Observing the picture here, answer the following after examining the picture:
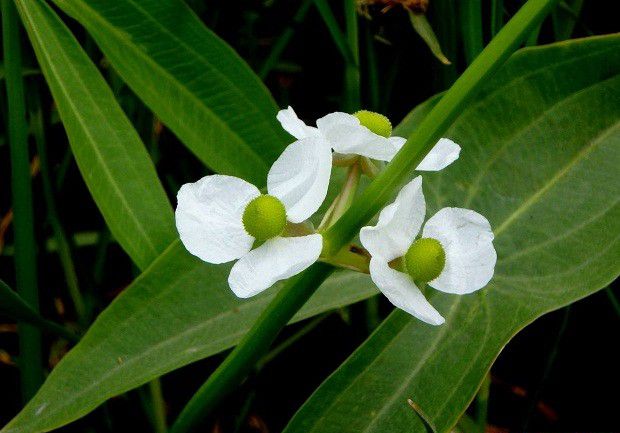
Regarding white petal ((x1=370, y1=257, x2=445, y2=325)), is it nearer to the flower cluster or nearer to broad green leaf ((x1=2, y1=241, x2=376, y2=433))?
the flower cluster

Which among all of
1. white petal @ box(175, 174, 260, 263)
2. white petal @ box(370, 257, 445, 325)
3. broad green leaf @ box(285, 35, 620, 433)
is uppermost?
white petal @ box(175, 174, 260, 263)

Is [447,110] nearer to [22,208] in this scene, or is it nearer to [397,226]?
[397,226]

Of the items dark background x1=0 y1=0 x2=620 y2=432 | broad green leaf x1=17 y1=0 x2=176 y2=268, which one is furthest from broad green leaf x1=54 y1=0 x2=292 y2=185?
dark background x1=0 y1=0 x2=620 y2=432

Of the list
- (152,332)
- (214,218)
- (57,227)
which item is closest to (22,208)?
(57,227)

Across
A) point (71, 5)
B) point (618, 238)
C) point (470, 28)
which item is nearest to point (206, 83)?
point (71, 5)

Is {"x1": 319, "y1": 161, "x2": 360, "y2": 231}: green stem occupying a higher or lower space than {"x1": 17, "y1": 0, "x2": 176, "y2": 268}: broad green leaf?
higher

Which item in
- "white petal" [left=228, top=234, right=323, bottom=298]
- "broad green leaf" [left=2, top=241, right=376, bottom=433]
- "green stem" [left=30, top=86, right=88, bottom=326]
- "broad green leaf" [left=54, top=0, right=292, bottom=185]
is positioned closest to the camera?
"white petal" [left=228, top=234, right=323, bottom=298]
